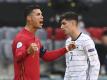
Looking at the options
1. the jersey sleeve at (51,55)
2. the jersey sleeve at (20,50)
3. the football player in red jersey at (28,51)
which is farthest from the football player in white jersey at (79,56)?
the jersey sleeve at (20,50)

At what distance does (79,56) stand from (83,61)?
0.25 ft

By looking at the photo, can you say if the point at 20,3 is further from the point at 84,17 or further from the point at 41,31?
the point at 41,31

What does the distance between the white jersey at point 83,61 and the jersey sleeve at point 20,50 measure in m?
0.59

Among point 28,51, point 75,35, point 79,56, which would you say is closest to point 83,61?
point 79,56

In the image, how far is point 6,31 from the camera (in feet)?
37.4

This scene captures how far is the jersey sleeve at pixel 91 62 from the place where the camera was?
18.8 ft

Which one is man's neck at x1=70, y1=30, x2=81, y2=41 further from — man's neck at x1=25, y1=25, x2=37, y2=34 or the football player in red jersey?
man's neck at x1=25, y1=25, x2=37, y2=34

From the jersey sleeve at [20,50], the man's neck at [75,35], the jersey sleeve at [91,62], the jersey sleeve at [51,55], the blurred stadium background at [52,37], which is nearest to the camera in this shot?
the jersey sleeve at [20,50]

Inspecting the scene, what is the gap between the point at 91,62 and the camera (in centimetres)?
578

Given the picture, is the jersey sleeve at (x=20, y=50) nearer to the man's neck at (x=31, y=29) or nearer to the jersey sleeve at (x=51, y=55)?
the man's neck at (x=31, y=29)

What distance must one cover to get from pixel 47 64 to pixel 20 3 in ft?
10.1

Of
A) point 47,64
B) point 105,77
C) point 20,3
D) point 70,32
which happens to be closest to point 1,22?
point 20,3

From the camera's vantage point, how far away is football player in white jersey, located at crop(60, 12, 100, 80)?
19.0ft

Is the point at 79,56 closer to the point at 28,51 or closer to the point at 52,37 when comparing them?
the point at 28,51
